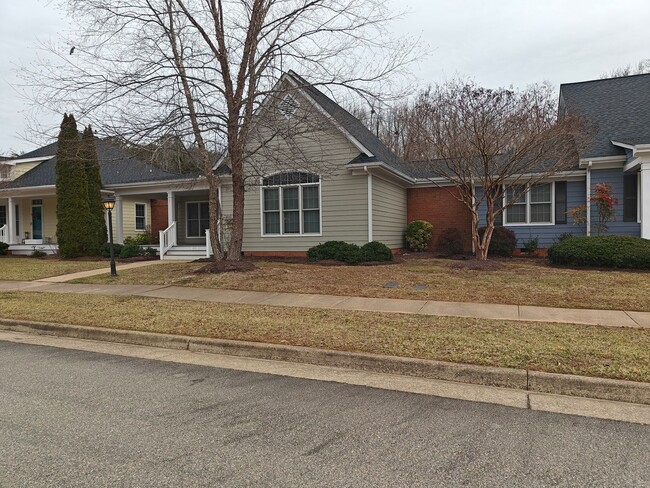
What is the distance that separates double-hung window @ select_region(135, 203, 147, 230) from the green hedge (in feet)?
47.7

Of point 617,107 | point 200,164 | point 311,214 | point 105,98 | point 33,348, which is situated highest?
point 617,107

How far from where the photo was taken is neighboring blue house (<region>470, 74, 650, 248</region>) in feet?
50.0

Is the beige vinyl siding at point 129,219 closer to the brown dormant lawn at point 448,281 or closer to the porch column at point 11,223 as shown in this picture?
the porch column at point 11,223

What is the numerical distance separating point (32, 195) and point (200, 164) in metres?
15.0

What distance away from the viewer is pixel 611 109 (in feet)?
59.9

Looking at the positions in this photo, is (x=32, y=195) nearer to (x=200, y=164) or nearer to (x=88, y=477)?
(x=200, y=164)

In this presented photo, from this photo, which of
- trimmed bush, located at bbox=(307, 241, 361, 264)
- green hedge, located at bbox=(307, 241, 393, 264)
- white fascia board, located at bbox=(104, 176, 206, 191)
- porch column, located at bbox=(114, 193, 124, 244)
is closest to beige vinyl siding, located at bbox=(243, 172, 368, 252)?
trimmed bush, located at bbox=(307, 241, 361, 264)

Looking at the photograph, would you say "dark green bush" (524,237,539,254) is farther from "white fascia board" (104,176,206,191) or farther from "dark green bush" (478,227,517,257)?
"white fascia board" (104,176,206,191)

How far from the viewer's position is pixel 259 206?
1797cm

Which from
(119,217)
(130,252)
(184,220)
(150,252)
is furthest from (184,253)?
(119,217)

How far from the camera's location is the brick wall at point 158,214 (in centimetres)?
2712

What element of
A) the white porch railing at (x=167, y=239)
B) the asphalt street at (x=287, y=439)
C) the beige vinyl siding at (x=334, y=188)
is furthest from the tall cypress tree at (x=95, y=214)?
the asphalt street at (x=287, y=439)

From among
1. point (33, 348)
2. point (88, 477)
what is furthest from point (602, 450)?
point (33, 348)

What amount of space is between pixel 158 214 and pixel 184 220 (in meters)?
5.94
